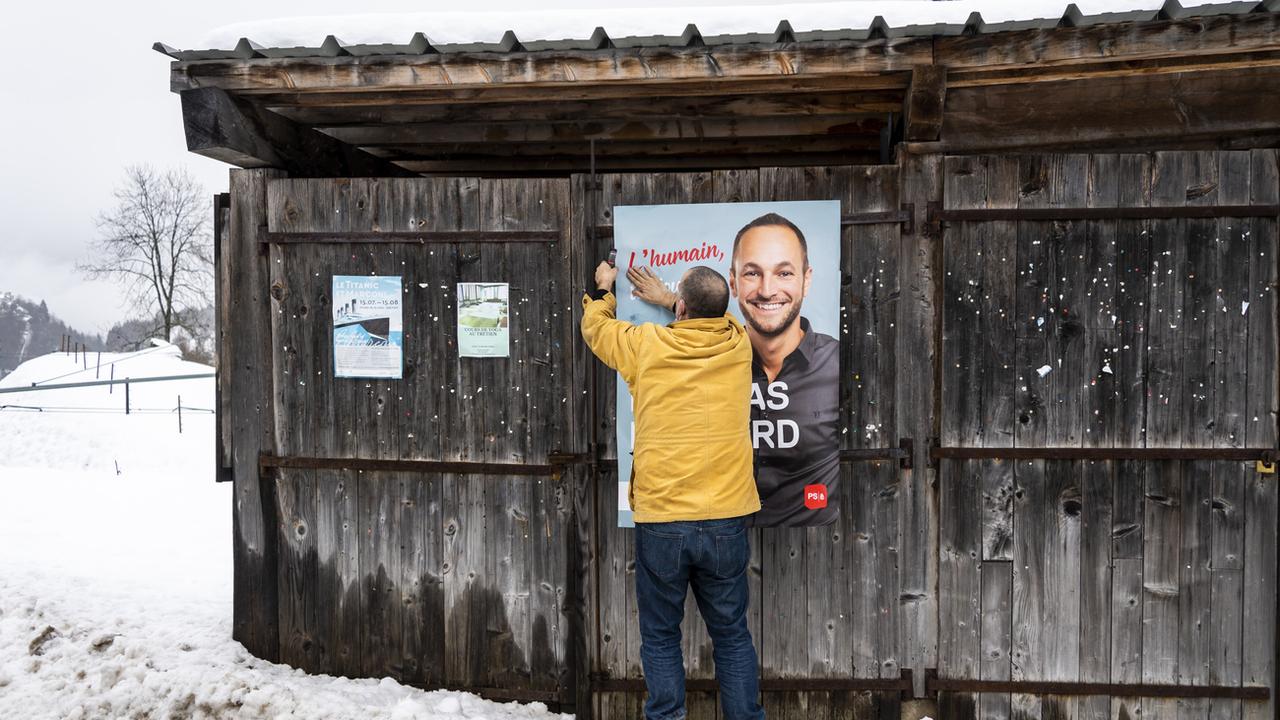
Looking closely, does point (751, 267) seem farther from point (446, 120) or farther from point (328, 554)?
point (328, 554)

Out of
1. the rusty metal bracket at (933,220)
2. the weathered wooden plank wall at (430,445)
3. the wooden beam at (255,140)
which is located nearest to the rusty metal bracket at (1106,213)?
the rusty metal bracket at (933,220)

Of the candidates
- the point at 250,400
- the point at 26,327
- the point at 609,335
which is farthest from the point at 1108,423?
the point at 26,327

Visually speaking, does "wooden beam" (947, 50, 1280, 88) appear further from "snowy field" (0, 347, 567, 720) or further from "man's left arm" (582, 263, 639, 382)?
"snowy field" (0, 347, 567, 720)

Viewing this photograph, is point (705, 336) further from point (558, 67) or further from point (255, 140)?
point (255, 140)

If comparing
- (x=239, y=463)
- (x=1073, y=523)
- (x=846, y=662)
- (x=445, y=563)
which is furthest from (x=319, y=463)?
(x=1073, y=523)

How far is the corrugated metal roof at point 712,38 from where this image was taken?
2.88m

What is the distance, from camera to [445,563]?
3.69m

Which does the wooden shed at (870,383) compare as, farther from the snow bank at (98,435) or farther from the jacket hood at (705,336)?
the snow bank at (98,435)

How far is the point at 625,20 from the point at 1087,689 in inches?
143

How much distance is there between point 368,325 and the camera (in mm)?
3670

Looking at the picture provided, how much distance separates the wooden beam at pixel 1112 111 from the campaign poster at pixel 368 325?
8.67ft

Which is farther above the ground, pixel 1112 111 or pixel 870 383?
pixel 1112 111

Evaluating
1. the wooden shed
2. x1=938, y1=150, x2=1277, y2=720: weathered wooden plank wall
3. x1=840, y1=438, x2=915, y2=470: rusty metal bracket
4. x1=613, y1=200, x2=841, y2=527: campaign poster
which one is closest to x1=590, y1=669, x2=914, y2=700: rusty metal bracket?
the wooden shed

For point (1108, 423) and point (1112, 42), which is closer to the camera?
point (1112, 42)
